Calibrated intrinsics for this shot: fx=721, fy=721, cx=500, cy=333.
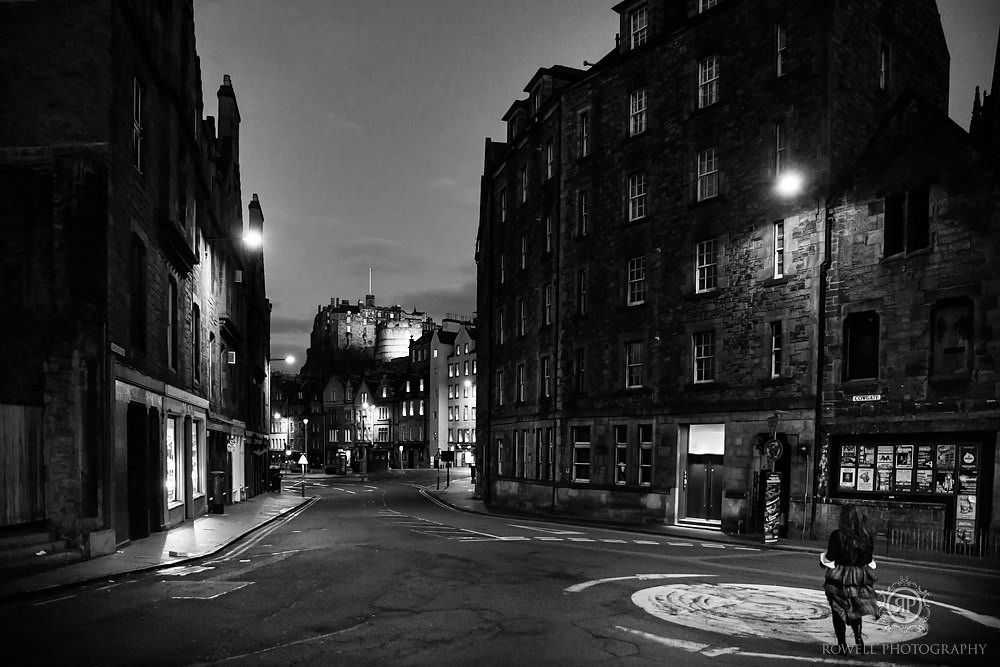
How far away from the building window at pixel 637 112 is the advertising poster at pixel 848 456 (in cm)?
1497

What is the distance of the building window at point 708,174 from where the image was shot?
2692 cm

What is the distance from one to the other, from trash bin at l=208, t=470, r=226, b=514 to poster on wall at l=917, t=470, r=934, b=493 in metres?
24.8

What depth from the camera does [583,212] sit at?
108ft

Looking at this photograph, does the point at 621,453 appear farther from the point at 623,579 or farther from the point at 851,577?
the point at 851,577

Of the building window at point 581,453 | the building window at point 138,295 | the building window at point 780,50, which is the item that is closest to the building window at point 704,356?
the building window at point 581,453

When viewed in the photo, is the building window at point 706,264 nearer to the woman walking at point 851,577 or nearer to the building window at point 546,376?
the building window at point 546,376

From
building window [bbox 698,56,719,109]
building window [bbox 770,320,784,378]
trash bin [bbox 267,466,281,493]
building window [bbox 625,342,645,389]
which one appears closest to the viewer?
building window [bbox 770,320,784,378]

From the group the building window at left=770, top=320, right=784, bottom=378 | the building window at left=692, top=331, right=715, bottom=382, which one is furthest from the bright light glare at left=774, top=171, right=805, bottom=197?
the building window at left=692, top=331, right=715, bottom=382

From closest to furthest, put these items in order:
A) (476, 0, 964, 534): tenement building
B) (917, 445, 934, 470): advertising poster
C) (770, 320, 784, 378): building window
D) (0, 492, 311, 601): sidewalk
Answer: (0, 492, 311, 601): sidewalk < (917, 445, 934, 470): advertising poster < (476, 0, 964, 534): tenement building < (770, 320, 784, 378): building window

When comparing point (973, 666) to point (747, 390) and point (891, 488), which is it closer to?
point (891, 488)

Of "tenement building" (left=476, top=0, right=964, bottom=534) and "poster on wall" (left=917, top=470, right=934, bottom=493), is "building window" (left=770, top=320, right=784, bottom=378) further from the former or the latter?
"poster on wall" (left=917, top=470, right=934, bottom=493)

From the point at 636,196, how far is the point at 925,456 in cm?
1496

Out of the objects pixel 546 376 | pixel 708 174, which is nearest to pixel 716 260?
pixel 708 174

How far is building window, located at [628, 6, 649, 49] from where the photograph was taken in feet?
99.5
